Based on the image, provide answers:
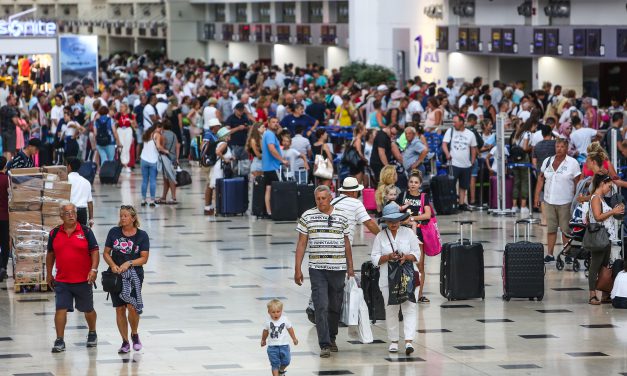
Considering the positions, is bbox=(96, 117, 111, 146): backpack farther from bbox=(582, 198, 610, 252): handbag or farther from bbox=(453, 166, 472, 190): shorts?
bbox=(582, 198, 610, 252): handbag

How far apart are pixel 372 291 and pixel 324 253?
113 centimetres

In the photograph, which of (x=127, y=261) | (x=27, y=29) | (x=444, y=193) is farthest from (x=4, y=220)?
(x=27, y=29)

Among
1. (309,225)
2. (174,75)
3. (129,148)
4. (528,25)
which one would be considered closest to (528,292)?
(309,225)

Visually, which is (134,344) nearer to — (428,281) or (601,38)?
(428,281)

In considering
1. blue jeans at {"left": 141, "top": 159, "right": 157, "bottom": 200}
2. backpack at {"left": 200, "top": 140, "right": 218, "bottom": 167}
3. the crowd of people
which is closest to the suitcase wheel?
the crowd of people

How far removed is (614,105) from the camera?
90.6ft

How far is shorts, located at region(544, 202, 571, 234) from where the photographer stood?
17.1 m

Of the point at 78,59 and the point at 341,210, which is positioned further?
the point at 78,59

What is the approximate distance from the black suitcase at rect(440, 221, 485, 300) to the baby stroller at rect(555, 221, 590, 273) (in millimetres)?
1360

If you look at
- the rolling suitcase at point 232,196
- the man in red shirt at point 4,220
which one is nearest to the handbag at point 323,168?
the rolling suitcase at point 232,196

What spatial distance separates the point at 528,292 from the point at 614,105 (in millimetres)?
13166

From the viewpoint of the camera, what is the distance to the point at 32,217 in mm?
15883

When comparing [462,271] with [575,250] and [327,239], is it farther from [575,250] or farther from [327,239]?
[327,239]

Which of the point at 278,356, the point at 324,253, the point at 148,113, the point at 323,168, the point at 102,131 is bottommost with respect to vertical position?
the point at 278,356
